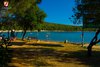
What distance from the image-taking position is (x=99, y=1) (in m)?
21.0

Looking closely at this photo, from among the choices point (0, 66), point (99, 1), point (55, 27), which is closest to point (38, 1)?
point (99, 1)

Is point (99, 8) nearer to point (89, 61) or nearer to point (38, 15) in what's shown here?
point (89, 61)

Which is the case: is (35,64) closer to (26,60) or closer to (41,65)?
(41,65)

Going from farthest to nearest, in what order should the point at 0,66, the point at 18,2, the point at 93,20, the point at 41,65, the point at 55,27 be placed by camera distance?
the point at 55,27 → the point at 93,20 → the point at 18,2 → the point at 41,65 → the point at 0,66

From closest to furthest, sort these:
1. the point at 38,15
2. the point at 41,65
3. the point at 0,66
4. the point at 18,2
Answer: the point at 0,66
the point at 41,65
the point at 18,2
the point at 38,15

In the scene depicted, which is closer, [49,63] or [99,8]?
[49,63]

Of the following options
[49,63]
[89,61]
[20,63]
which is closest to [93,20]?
[89,61]

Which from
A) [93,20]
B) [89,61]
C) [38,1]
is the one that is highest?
[38,1]

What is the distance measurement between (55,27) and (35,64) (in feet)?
521

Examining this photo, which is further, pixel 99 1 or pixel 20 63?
pixel 99 1

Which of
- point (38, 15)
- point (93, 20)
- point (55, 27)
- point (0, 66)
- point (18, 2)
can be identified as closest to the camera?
point (0, 66)

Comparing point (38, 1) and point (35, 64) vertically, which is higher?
point (38, 1)

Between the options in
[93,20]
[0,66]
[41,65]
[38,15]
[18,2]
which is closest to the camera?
[0,66]

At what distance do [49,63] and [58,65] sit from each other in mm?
874
